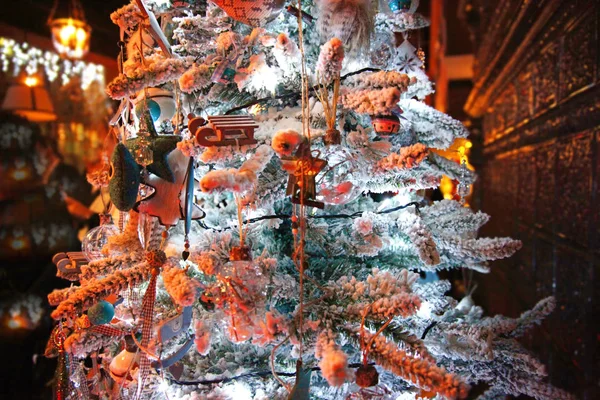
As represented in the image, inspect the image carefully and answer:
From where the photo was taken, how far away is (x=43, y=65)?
9.02 feet

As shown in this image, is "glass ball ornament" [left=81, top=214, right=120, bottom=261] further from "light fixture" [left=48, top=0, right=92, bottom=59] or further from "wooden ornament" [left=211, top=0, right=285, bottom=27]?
"light fixture" [left=48, top=0, right=92, bottom=59]

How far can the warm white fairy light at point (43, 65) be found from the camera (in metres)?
2.39

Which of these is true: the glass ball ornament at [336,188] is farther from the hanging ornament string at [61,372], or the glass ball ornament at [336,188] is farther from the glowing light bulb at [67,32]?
the glowing light bulb at [67,32]

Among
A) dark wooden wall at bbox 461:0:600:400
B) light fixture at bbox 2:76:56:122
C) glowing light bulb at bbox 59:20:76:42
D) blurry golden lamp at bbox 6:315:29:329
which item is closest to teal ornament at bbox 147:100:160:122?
dark wooden wall at bbox 461:0:600:400

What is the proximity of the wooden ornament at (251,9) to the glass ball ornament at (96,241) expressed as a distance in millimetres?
455

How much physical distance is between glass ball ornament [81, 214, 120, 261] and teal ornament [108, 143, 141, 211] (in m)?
0.22

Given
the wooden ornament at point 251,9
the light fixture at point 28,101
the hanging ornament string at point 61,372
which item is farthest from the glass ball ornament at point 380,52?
the light fixture at point 28,101

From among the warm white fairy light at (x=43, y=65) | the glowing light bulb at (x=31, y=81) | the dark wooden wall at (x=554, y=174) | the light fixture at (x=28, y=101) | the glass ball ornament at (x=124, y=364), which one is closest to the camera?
the glass ball ornament at (x=124, y=364)

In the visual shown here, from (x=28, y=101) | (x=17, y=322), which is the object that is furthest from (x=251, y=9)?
(x=28, y=101)

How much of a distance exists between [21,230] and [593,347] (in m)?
2.44

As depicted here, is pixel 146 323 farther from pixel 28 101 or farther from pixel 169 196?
pixel 28 101

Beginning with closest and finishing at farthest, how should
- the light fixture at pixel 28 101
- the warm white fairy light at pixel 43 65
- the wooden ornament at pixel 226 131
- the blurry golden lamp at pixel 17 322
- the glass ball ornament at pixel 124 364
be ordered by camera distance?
the wooden ornament at pixel 226 131, the glass ball ornament at pixel 124 364, the blurry golden lamp at pixel 17 322, the light fixture at pixel 28 101, the warm white fairy light at pixel 43 65

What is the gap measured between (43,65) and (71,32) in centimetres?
46

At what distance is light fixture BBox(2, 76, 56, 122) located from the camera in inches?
88.2
